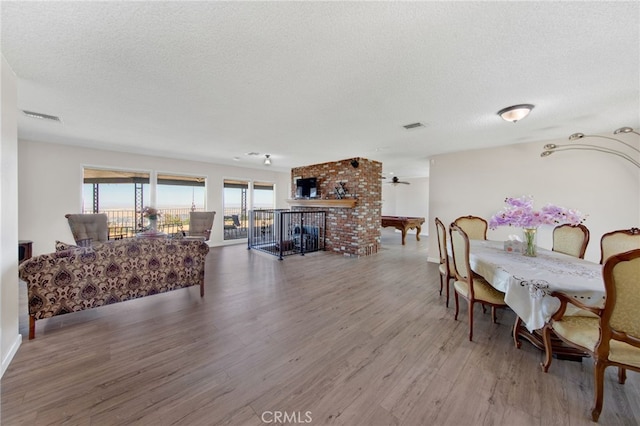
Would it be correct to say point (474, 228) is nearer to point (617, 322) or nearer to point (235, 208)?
point (617, 322)

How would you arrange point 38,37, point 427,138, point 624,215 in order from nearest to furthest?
1. point 38,37
2. point 624,215
3. point 427,138

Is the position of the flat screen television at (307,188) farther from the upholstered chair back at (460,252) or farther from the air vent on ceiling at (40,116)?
the air vent on ceiling at (40,116)

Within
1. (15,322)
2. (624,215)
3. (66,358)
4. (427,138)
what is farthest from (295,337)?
(624,215)

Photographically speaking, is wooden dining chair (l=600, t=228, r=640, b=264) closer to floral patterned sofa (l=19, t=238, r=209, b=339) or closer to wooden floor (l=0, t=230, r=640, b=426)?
wooden floor (l=0, t=230, r=640, b=426)

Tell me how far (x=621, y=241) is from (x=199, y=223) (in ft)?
23.1

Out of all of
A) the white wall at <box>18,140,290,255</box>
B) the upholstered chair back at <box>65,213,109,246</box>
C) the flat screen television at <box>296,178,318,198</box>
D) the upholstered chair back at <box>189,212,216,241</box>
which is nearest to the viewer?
the upholstered chair back at <box>65,213,109,246</box>

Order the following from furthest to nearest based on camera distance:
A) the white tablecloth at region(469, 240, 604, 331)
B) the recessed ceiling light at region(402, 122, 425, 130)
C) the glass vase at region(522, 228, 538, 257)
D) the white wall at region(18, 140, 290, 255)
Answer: the white wall at region(18, 140, 290, 255) < the recessed ceiling light at region(402, 122, 425, 130) < the glass vase at region(522, 228, 538, 257) < the white tablecloth at region(469, 240, 604, 331)

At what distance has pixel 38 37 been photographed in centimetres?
171

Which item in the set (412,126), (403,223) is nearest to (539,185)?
(412,126)

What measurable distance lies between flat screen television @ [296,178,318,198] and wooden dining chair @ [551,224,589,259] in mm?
5219

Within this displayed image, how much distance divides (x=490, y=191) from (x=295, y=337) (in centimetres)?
470

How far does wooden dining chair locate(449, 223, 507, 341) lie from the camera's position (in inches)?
92.5

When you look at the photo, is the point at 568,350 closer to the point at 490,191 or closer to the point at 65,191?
the point at 490,191

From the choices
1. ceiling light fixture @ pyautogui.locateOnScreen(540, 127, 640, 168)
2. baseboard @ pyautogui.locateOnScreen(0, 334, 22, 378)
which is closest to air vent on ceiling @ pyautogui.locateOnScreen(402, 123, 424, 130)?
ceiling light fixture @ pyautogui.locateOnScreen(540, 127, 640, 168)
